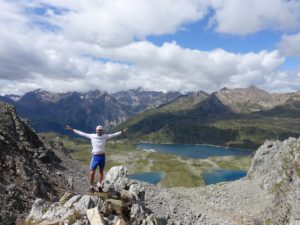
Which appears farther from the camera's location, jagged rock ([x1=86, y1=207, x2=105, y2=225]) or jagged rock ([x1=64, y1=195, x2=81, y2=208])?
jagged rock ([x1=64, y1=195, x2=81, y2=208])

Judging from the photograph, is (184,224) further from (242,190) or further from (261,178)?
(261,178)

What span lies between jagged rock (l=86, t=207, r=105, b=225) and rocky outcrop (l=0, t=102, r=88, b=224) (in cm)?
651

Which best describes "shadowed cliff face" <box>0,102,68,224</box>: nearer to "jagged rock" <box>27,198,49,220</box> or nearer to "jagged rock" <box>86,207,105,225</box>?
"jagged rock" <box>27,198,49,220</box>

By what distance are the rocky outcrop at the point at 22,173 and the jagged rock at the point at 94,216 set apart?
256 inches

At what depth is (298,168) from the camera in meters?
97.4

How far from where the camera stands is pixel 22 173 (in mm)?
40562

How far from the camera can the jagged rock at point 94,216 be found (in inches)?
1014

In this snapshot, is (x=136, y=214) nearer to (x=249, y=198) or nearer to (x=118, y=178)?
(x=118, y=178)

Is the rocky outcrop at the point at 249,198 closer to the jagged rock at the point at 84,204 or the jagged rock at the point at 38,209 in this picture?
the jagged rock at the point at 84,204

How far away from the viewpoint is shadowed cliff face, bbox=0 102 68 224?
32.4 metres

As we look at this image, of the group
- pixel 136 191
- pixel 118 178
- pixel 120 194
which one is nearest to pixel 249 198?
pixel 118 178

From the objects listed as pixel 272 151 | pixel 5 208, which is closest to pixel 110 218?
pixel 5 208

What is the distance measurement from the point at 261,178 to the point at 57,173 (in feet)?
214

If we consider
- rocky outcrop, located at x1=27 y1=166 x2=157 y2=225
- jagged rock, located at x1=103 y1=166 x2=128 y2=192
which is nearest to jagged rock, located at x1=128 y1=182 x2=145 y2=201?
jagged rock, located at x1=103 y1=166 x2=128 y2=192
